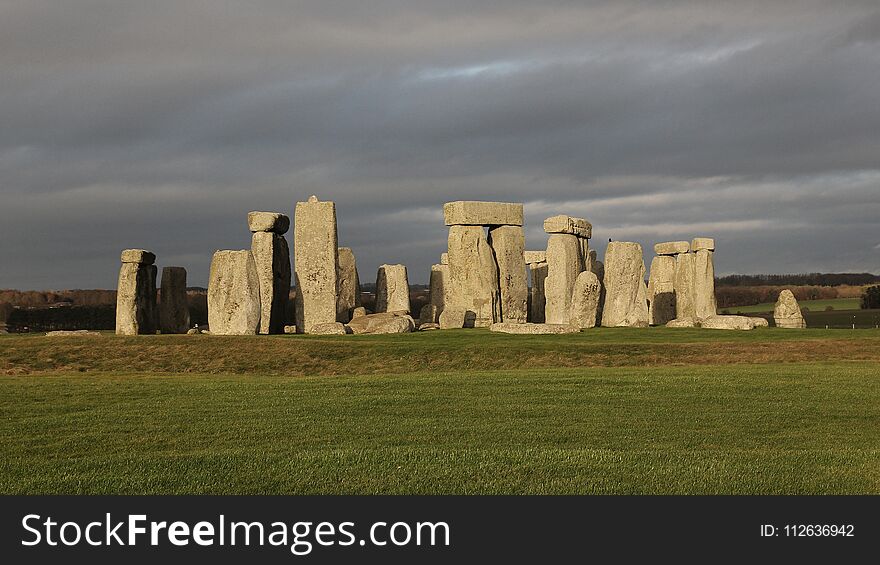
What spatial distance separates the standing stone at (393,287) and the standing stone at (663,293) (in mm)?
10019

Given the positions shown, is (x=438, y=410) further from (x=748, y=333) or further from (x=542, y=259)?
(x=542, y=259)

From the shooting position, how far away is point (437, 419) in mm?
12039

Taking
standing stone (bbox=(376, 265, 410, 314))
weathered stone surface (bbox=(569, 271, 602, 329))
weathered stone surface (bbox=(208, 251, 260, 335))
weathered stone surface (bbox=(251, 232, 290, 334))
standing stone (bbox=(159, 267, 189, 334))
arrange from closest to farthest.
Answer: weathered stone surface (bbox=(208, 251, 260, 335))
weathered stone surface (bbox=(251, 232, 290, 334))
weathered stone surface (bbox=(569, 271, 602, 329))
standing stone (bbox=(159, 267, 189, 334))
standing stone (bbox=(376, 265, 410, 314))

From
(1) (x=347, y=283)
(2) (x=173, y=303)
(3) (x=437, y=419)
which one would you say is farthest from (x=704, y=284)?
(3) (x=437, y=419)

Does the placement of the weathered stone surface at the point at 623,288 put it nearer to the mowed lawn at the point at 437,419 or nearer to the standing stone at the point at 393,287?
the standing stone at the point at 393,287

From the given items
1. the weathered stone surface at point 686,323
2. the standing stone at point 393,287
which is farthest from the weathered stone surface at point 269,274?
the weathered stone surface at point 686,323

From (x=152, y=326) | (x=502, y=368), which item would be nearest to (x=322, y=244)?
(x=152, y=326)

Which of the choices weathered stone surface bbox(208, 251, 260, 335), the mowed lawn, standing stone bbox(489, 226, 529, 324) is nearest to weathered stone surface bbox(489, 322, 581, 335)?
the mowed lawn

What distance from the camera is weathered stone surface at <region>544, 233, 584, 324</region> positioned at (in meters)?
29.5

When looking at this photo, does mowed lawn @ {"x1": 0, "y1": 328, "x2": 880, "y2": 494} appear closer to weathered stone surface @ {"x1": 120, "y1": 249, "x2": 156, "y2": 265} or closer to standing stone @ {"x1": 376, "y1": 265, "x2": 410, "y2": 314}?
weathered stone surface @ {"x1": 120, "y1": 249, "x2": 156, "y2": 265}

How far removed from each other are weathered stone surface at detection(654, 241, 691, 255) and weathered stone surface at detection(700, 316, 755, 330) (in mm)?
7120

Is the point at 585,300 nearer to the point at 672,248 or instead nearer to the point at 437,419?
the point at 672,248

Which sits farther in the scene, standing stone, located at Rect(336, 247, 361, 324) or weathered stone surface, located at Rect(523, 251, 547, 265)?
weathered stone surface, located at Rect(523, 251, 547, 265)

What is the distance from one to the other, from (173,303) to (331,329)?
581cm
